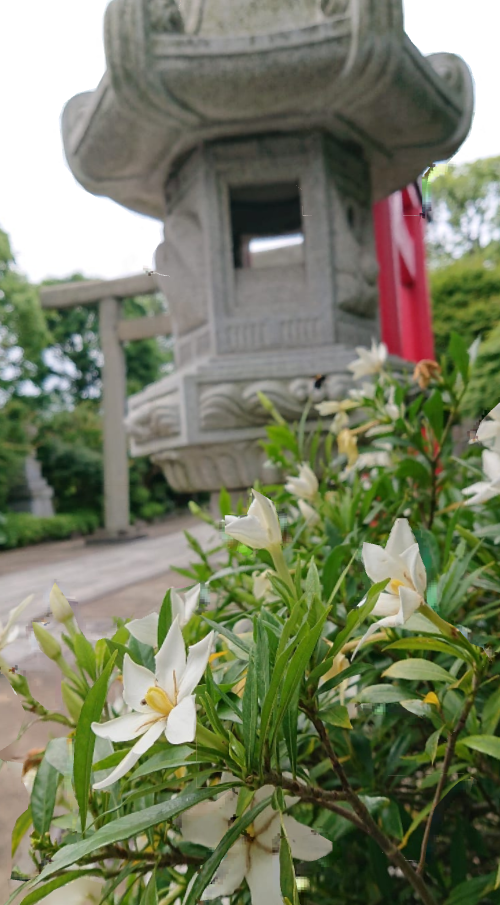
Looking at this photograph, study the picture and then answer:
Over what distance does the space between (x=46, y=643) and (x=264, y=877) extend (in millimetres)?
167

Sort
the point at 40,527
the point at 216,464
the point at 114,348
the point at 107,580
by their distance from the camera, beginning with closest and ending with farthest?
the point at 216,464 < the point at 107,580 < the point at 114,348 < the point at 40,527

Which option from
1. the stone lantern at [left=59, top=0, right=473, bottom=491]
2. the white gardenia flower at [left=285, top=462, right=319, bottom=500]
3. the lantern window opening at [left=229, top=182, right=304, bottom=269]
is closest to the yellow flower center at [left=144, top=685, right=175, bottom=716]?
the white gardenia flower at [left=285, top=462, right=319, bottom=500]

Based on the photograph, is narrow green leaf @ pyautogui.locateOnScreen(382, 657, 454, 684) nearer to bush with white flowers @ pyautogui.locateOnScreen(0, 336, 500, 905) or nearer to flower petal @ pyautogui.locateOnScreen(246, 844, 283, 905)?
bush with white flowers @ pyautogui.locateOnScreen(0, 336, 500, 905)

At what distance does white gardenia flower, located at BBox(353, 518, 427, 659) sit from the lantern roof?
1.44 meters

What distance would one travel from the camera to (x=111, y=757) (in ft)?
0.84

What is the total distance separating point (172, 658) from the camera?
25 cm

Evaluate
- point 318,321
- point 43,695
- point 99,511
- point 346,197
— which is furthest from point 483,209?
point 99,511

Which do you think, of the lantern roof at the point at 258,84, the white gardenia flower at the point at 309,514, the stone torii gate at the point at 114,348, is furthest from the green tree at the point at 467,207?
the stone torii gate at the point at 114,348

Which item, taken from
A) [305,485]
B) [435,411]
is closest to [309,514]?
[305,485]

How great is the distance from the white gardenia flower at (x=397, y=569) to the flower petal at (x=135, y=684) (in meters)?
0.10

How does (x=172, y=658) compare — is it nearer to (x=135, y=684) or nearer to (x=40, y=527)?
(x=135, y=684)

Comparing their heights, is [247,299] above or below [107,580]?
above

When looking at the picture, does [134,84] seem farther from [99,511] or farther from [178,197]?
[99,511]

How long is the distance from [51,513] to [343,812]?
31.2ft
